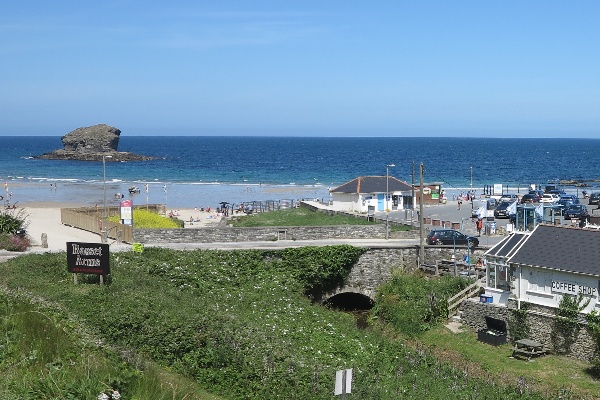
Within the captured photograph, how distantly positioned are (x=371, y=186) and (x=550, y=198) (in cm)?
1423

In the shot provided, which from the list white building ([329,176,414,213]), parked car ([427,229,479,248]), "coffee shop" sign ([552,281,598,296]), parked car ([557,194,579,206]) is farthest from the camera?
parked car ([557,194,579,206])

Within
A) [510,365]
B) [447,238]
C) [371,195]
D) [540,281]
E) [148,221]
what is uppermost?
[371,195]

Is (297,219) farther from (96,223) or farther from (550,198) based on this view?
(550,198)

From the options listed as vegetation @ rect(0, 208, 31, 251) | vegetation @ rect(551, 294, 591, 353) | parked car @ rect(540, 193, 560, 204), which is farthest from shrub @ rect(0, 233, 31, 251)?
parked car @ rect(540, 193, 560, 204)

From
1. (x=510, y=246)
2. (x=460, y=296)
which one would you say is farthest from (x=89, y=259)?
(x=510, y=246)

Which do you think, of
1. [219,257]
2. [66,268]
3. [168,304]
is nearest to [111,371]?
[168,304]

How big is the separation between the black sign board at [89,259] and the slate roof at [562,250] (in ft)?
53.3

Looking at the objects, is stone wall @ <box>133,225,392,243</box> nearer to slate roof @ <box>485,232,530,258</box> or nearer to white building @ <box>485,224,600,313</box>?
slate roof @ <box>485,232,530,258</box>

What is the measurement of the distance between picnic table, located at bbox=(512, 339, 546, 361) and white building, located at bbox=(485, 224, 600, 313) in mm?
2032

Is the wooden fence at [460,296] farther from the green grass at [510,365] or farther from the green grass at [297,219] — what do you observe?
the green grass at [297,219]

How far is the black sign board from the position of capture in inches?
1128

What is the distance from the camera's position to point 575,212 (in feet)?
172

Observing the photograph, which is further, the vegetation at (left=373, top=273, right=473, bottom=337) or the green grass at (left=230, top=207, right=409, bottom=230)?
the green grass at (left=230, top=207, right=409, bottom=230)

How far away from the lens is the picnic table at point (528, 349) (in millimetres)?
29062
